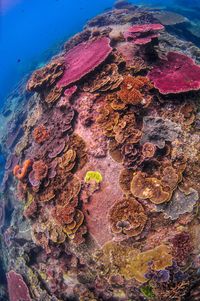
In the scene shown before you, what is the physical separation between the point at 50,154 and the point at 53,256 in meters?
2.39

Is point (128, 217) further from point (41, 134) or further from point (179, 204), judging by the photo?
point (41, 134)

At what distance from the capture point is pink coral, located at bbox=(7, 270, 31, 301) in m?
7.39

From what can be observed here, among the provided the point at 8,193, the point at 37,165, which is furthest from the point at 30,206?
the point at 8,193

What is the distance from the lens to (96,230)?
5402 millimetres

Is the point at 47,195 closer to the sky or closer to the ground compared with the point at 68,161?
closer to the ground

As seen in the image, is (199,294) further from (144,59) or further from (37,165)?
(144,59)

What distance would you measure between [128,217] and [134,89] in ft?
8.29

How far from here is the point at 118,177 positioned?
536cm

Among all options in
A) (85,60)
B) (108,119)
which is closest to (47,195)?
(108,119)

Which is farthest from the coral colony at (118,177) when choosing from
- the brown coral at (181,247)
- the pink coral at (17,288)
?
the pink coral at (17,288)

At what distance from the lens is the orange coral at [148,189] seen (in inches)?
191

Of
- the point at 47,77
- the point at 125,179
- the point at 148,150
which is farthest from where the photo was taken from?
the point at 47,77

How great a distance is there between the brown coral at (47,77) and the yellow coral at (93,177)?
2807 millimetres

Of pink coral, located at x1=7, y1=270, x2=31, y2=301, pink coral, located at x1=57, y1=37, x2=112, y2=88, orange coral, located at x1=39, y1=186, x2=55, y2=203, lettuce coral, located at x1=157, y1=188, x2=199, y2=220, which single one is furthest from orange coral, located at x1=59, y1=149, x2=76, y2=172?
pink coral, located at x1=7, y1=270, x2=31, y2=301
